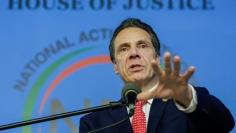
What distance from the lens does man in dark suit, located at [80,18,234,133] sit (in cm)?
125

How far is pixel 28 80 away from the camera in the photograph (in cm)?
213

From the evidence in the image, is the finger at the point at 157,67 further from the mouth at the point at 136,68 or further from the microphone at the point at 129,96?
the mouth at the point at 136,68

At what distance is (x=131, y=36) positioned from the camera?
1.82 m

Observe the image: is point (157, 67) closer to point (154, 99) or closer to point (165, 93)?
point (165, 93)

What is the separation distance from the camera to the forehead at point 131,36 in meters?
1.81

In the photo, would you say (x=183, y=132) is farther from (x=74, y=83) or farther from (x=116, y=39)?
(x=74, y=83)

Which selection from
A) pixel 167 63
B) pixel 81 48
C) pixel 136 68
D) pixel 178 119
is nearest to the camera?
pixel 167 63

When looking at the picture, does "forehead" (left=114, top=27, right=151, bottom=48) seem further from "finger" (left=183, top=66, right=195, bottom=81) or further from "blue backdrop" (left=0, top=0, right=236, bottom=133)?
"finger" (left=183, top=66, right=195, bottom=81)

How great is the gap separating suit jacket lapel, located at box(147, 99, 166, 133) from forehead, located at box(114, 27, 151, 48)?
24cm

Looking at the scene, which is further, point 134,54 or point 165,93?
point 134,54

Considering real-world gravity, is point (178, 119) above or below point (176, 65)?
below

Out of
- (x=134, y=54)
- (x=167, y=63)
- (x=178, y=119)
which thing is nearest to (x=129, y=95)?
(x=167, y=63)

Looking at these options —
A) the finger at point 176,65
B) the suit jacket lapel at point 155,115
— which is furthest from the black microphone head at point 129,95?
the suit jacket lapel at point 155,115

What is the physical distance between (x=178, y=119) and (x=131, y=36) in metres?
0.37
